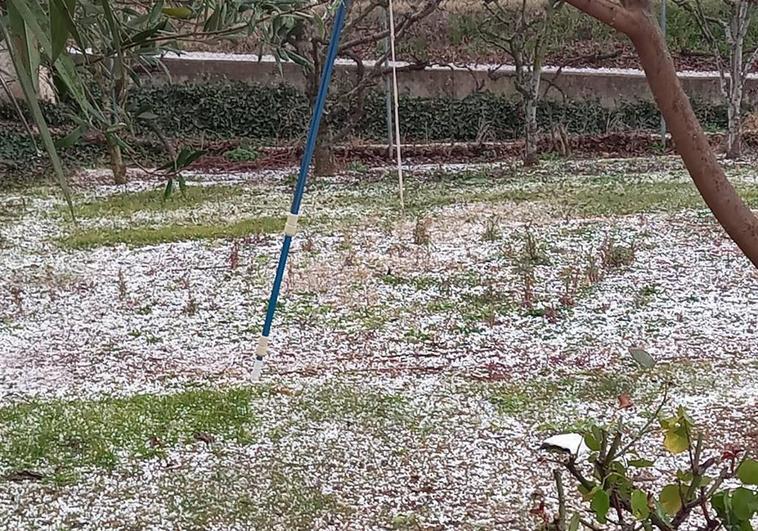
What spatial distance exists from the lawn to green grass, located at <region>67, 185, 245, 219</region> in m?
0.09

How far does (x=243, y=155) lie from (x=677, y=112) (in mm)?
8515

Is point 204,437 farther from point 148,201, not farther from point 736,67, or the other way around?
point 736,67

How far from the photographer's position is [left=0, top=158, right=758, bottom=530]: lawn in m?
2.23

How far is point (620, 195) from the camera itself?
20.9ft

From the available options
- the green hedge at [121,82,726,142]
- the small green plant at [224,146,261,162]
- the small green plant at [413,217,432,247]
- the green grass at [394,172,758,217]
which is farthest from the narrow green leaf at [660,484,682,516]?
the green hedge at [121,82,726,142]

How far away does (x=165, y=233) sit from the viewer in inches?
209

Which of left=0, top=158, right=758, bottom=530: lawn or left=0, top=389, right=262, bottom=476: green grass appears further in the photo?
left=0, top=389, right=262, bottom=476: green grass

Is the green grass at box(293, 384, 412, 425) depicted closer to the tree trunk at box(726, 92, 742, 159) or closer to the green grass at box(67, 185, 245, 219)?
the green grass at box(67, 185, 245, 219)

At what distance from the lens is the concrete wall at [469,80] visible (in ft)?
36.1

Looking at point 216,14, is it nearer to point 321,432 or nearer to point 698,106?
point 321,432

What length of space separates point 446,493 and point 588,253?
260 cm

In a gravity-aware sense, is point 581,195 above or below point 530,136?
below

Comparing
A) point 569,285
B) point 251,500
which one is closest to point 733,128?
point 569,285

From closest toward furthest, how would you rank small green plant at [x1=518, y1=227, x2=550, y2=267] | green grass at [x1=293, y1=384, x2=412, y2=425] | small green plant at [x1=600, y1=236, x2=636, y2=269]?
green grass at [x1=293, y1=384, x2=412, y2=425] → small green plant at [x1=600, y1=236, x2=636, y2=269] → small green plant at [x1=518, y1=227, x2=550, y2=267]
